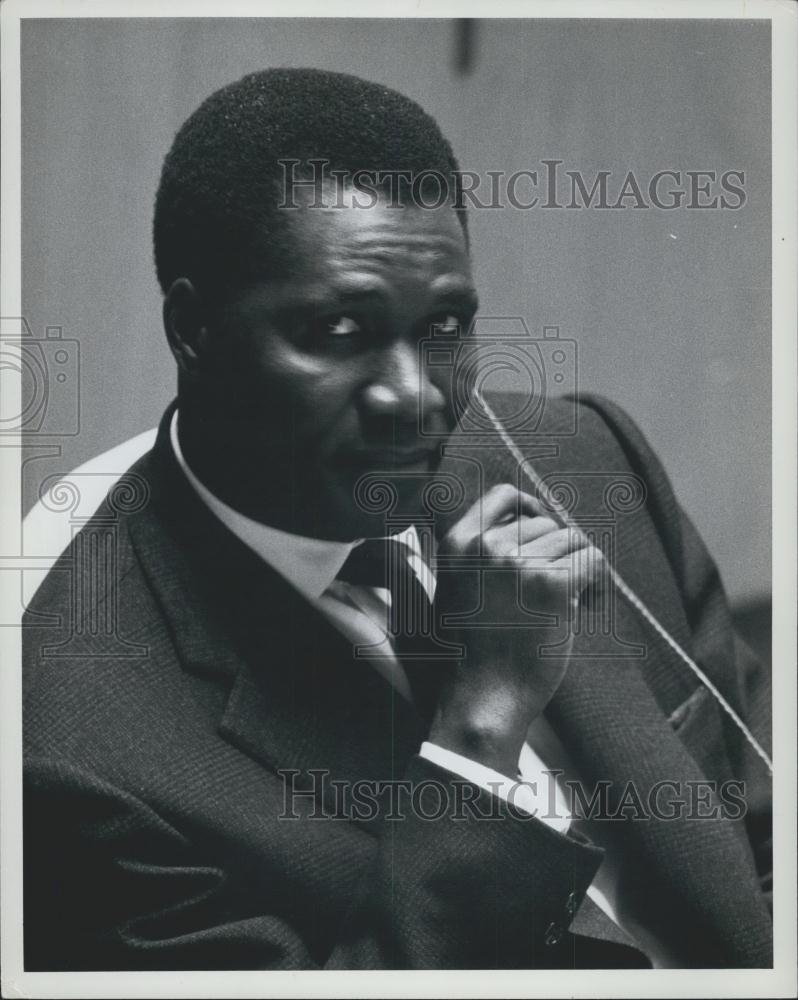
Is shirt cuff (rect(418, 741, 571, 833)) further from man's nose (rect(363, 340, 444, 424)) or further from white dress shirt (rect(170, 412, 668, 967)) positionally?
man's nose (rect(363, 340, 444, 424))

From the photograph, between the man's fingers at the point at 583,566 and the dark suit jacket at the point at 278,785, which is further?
the man's fingers at the point at 583,566

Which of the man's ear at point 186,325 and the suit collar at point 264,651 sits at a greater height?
the man's ear at point 186,325

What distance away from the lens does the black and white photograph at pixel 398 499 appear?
2303mm

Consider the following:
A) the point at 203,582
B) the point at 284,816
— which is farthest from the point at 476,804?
the point at 203,582

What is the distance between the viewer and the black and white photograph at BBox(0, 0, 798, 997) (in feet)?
7.55

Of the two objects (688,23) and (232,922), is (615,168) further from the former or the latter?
(232,922)

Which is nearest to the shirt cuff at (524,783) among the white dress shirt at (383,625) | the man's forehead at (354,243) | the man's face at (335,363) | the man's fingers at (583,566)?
the white dress shirt at (383,625)

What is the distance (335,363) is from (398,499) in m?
0.29

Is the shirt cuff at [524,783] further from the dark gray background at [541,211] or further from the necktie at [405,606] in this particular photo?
the dark gray background at [541,211]

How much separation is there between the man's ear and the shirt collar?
137 millimetres

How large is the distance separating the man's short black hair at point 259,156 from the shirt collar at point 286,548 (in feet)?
1.11

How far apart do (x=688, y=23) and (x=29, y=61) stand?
1.28 m

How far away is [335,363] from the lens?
7.56 feet

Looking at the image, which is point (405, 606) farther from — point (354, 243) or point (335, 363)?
point (354, 243)
